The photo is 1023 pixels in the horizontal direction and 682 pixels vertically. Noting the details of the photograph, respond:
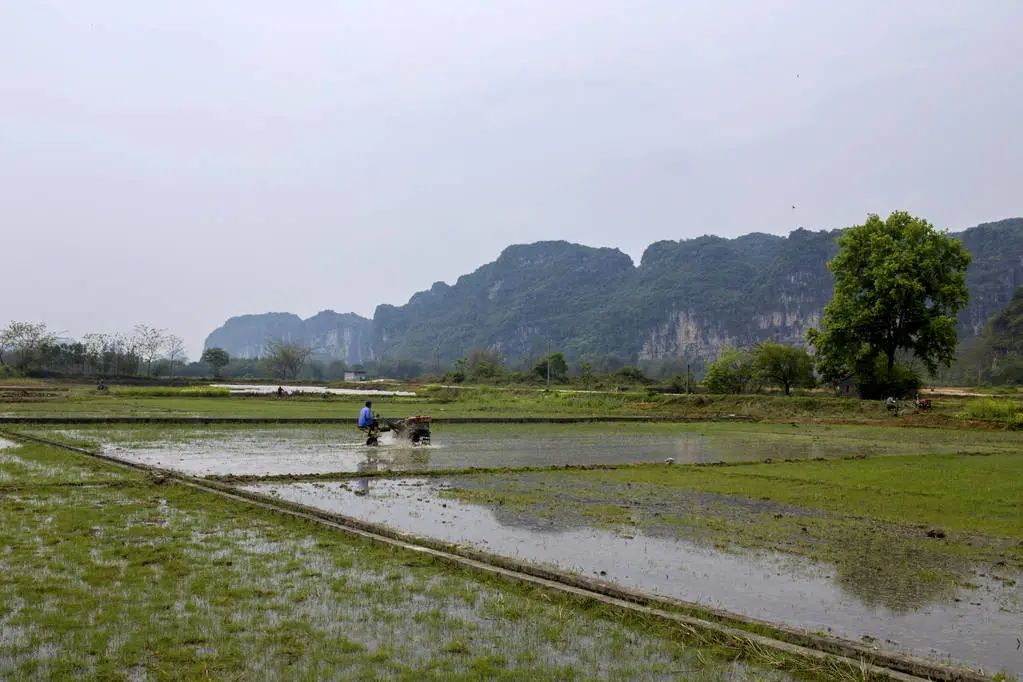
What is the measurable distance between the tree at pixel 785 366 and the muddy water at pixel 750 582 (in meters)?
55.0

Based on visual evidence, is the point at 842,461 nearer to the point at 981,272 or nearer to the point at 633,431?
the point at 633,431

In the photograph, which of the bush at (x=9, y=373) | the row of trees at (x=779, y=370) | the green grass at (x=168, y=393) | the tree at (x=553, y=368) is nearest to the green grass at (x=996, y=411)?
the row of trees at (x=779, y=370)

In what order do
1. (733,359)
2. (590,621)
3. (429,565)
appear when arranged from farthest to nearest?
(733,359) → (429,565) → (590,621)

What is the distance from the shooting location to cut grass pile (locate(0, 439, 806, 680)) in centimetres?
525

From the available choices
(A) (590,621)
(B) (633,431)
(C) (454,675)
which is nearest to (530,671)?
(C) (454,675)

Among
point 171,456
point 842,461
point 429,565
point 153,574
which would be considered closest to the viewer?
Result: point 153,574

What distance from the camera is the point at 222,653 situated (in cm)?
541

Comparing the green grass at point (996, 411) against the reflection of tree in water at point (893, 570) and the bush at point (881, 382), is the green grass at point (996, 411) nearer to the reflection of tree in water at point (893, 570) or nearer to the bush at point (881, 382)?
the bush at point (881, 382)

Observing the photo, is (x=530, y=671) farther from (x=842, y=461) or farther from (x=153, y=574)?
(x=842, y=461)

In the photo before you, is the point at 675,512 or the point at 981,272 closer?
the point at 675,512

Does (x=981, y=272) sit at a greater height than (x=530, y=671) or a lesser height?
greater

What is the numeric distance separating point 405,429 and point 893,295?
3237 centimetres

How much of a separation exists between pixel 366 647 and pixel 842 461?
18247 mm

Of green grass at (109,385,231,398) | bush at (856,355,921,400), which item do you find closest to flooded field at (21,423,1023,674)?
bush at (856,355,921,400)
